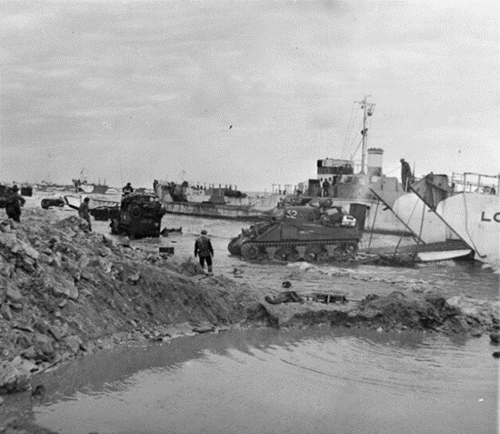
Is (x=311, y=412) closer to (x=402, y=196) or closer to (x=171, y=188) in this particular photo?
(x=402, y=196)

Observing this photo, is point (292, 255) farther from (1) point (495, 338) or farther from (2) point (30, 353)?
(2) point (30, 353)

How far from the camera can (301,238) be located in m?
24.7

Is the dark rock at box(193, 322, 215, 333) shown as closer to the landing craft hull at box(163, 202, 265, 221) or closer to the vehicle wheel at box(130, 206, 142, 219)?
the vehicle wheel at box(130, 206, 142, 219)

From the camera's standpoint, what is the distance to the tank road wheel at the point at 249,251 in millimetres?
23984

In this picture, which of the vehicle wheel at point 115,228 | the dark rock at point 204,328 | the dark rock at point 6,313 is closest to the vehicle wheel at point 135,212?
the vehicle wheel at point 115,228

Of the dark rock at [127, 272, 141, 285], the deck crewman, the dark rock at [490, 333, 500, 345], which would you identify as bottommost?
the dark rock at [490, 333, 500, 345]

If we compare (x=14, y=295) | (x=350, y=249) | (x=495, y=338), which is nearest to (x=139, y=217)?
(x=350, y=249)

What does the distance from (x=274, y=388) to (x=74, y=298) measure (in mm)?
3335

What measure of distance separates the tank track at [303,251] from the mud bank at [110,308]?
1096cm

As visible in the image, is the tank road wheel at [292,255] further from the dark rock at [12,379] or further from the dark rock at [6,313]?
the dark rock at [12,379]

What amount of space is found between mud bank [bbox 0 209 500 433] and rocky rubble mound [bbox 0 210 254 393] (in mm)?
14

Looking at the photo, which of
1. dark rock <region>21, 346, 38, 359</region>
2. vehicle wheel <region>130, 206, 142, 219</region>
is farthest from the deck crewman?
dark rock <region>21, 346, 38, 359</region>

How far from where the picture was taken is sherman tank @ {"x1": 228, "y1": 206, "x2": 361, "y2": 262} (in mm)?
24234

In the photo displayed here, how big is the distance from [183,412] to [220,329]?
12.0 ft
